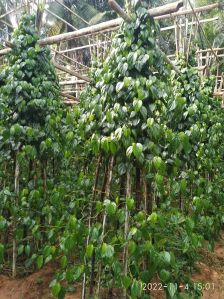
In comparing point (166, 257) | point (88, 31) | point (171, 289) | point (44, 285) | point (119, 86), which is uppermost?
point (88, 31)

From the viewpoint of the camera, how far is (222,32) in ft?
44.4

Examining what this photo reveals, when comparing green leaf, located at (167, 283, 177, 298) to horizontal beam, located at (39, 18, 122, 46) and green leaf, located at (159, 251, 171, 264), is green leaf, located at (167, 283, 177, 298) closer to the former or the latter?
green leaf, located at (159, 251, 171, 264)

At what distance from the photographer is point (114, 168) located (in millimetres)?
2943

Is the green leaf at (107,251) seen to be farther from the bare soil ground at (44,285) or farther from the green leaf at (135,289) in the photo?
the bare soil ground at (44,285)

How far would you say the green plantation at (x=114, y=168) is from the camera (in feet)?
7.72

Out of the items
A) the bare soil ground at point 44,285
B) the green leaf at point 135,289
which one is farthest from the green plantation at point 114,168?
the bare soil ground at point 44,285

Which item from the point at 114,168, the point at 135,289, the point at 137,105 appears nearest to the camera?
the point at 135,289

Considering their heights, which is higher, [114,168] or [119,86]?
[119,86]

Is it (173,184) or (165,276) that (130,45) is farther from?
(165,276)

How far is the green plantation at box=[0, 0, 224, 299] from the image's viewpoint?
2352 millimetres

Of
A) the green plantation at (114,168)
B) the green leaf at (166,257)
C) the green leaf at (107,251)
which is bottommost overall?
the green leaf at (166,257)

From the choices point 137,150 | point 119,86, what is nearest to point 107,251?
point 137,150

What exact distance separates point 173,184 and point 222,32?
1267 cm

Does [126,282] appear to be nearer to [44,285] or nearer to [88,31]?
[44,285]
